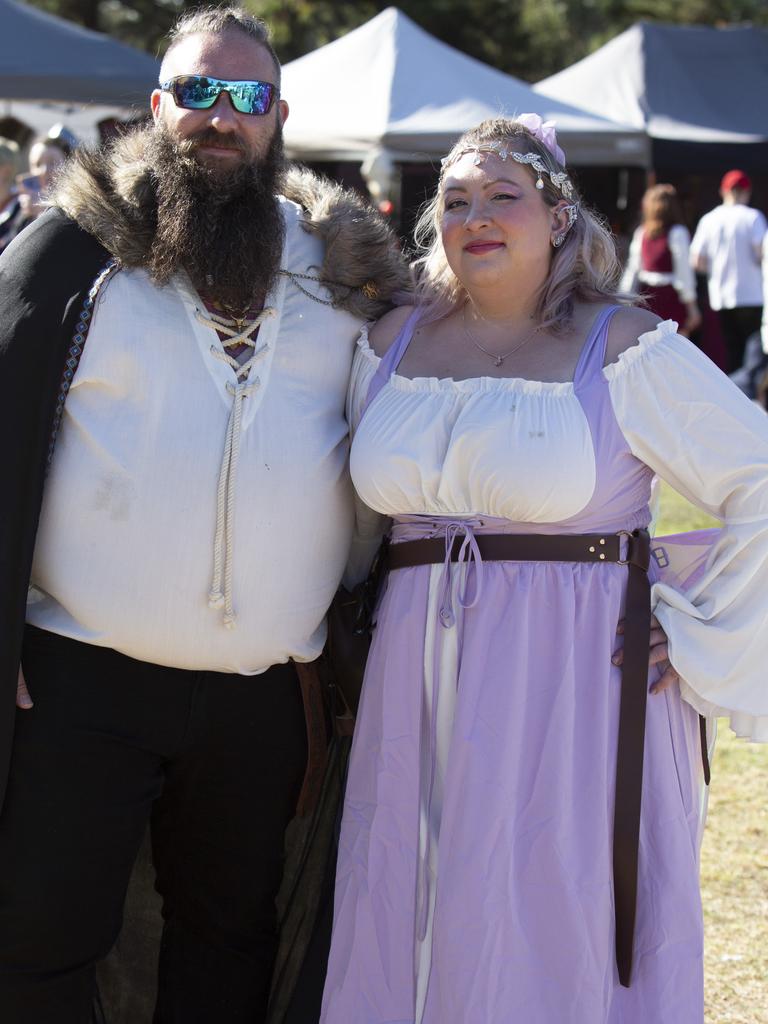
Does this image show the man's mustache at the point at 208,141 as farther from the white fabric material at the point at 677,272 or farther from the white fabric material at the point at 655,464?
the white fabric material at the point at 677,272

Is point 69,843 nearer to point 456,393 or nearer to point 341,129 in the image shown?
point 456,393

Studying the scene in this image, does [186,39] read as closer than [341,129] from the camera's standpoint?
Yes

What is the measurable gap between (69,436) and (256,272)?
0.46 meters

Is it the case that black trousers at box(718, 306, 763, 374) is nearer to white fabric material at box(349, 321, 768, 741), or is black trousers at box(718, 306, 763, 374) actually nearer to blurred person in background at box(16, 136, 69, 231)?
blurred person in background at box(16, 136, 69, 231)

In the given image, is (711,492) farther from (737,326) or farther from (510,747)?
(737,326)

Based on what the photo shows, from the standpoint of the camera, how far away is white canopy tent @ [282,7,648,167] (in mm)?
9648

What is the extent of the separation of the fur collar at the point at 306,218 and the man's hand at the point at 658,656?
828 millimetres

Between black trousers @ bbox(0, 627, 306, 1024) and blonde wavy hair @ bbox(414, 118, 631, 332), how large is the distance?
83cm

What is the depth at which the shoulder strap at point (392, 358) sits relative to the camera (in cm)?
247

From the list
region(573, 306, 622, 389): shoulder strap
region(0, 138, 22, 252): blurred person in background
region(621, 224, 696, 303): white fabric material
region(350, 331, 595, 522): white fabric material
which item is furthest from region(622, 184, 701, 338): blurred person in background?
region(350, 331, 595, 522): white fabric material

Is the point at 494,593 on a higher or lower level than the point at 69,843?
higher

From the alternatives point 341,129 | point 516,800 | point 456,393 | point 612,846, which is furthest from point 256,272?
point 341,129

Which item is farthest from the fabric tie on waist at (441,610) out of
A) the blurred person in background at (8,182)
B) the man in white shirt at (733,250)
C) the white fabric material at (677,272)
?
the man in white shirt at (733,250)

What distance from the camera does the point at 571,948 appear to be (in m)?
2.24
